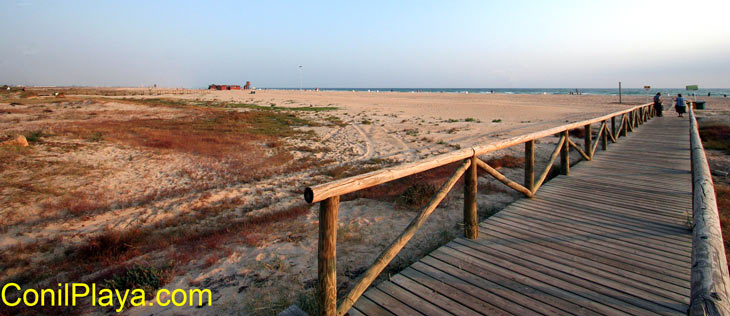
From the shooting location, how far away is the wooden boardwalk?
9.71ft

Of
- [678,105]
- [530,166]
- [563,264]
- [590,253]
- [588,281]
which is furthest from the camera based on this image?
[678,105]

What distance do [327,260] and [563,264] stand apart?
8.27 feet

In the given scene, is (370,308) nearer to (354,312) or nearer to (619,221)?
(354,312)

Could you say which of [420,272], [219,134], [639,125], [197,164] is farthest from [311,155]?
[639,125]

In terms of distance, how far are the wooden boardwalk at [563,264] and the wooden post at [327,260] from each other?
1.02 ft

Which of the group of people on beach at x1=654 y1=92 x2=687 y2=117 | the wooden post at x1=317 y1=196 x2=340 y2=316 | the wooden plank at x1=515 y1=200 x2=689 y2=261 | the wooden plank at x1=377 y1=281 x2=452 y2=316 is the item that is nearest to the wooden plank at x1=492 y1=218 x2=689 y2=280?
the wooden plank at x1=515 y1=200 x2=689 y2=261

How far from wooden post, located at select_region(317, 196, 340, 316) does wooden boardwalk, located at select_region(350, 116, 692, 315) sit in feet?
1.02

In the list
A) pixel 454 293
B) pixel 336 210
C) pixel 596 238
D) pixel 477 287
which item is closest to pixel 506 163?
pixel 596 238

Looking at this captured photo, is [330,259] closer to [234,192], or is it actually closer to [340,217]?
[340,217]

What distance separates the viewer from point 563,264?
3.62m

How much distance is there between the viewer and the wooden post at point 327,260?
268 centimetres

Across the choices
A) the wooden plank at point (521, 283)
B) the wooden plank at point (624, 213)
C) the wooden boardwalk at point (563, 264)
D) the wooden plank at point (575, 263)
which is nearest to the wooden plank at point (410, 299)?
the wooden boardwalk at point (563, 264)

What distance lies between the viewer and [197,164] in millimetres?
10742

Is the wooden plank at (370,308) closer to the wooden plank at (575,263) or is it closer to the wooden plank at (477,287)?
the wooden plank at (477,287)
